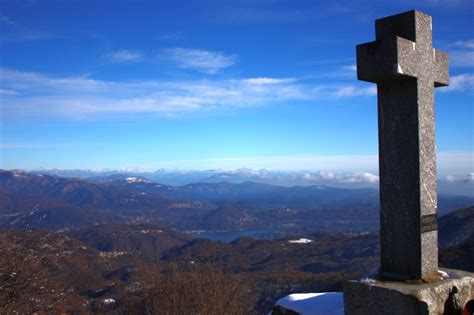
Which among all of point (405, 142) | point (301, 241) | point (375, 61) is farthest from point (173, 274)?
point (301, 241)

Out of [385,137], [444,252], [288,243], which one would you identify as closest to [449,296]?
[385,137]

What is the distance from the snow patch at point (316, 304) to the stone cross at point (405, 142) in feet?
5.64

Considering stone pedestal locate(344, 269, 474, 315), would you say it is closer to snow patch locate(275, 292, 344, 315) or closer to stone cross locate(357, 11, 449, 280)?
stone cross locate(357, 11, 449, 280)

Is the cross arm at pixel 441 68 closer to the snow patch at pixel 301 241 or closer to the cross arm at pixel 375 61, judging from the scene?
the cross arm at pixel 375 61

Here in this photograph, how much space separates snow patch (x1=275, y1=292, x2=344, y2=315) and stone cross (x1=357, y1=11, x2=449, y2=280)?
172 cm

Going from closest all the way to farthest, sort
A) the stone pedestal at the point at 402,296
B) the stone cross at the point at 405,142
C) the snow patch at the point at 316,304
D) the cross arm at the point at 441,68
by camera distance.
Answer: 1. the stone pedestal at the point at 402,296
2. the stone cross at the point at 405,142
3. the cross arm at the point at 441,68
4. the snow patch at the point at 316,304

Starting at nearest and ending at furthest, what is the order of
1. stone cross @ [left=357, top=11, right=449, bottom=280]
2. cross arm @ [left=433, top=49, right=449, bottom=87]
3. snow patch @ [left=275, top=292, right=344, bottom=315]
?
stone cross @ [left=357, top=11, right=449, bottom=280], cross arm @ [left=433, top=49, right=449, bottom=87], snow patch @ [left=275, top=292, right=344, bottom=315]

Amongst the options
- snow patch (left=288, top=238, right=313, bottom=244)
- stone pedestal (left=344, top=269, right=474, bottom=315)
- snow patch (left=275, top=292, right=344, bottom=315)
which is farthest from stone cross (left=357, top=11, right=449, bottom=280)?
snow patch (left=288, top=238, right=313, bottom=244)

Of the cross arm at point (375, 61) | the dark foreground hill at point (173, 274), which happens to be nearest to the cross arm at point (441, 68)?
the cross arm at point (375, 61)

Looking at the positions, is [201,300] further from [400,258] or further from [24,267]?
[400,258]

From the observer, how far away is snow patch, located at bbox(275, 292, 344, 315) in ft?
23.7

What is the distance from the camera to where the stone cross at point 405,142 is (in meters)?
5.56

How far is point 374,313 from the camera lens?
5.14m

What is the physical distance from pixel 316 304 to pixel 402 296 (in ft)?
9.64
